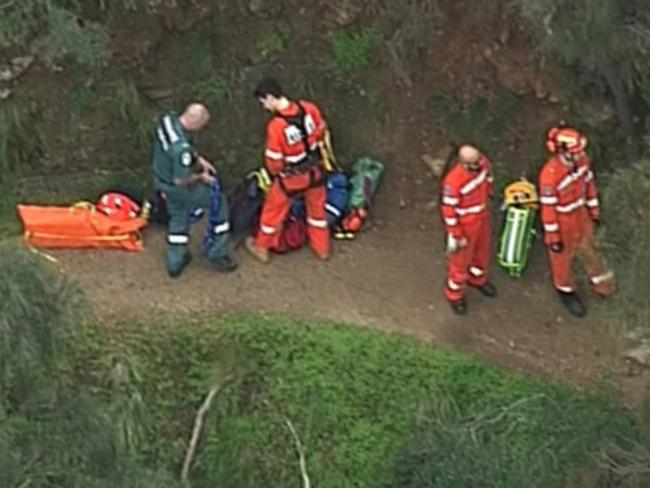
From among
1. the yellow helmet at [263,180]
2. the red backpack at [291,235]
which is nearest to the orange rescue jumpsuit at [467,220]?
the red backpack at [291,235]

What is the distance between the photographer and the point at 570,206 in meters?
14.9

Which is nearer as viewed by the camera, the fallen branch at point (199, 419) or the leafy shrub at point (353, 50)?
the fallen branch at point (199, 419)

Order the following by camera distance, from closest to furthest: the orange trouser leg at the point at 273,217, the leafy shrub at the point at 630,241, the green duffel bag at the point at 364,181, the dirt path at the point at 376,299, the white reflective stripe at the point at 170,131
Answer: the leafy shrub at the point at 630,241 → the white reflective stripe at the point at 170,131 → the dirt path at the point at 376,299 → the orange trouser leg at the point at 273,217 → the green duffel bag at the point at 364,181

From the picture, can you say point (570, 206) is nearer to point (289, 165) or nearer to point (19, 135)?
point (289, 165)

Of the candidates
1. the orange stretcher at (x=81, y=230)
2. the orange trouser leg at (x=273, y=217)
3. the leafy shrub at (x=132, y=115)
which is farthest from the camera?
the leafy shrub at (x=132, y=115)

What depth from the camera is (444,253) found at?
53.8 feet

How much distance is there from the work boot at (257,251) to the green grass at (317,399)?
2.47 feet

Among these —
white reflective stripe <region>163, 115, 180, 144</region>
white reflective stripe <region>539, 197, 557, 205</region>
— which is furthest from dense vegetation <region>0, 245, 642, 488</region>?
white reflective stripe <region>163, 115, 180, 144</region>

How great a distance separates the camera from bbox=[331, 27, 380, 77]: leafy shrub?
56.4 ft

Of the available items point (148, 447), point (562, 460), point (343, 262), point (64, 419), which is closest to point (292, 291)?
point (343, 262)

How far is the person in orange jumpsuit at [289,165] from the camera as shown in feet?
49.5

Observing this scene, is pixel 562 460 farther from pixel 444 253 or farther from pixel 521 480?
pixel 444 253

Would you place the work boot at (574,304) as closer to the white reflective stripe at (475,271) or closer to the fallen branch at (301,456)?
the white reflective stripe at (475,271)

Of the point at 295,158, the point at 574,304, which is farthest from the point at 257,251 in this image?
the point at 574,304
